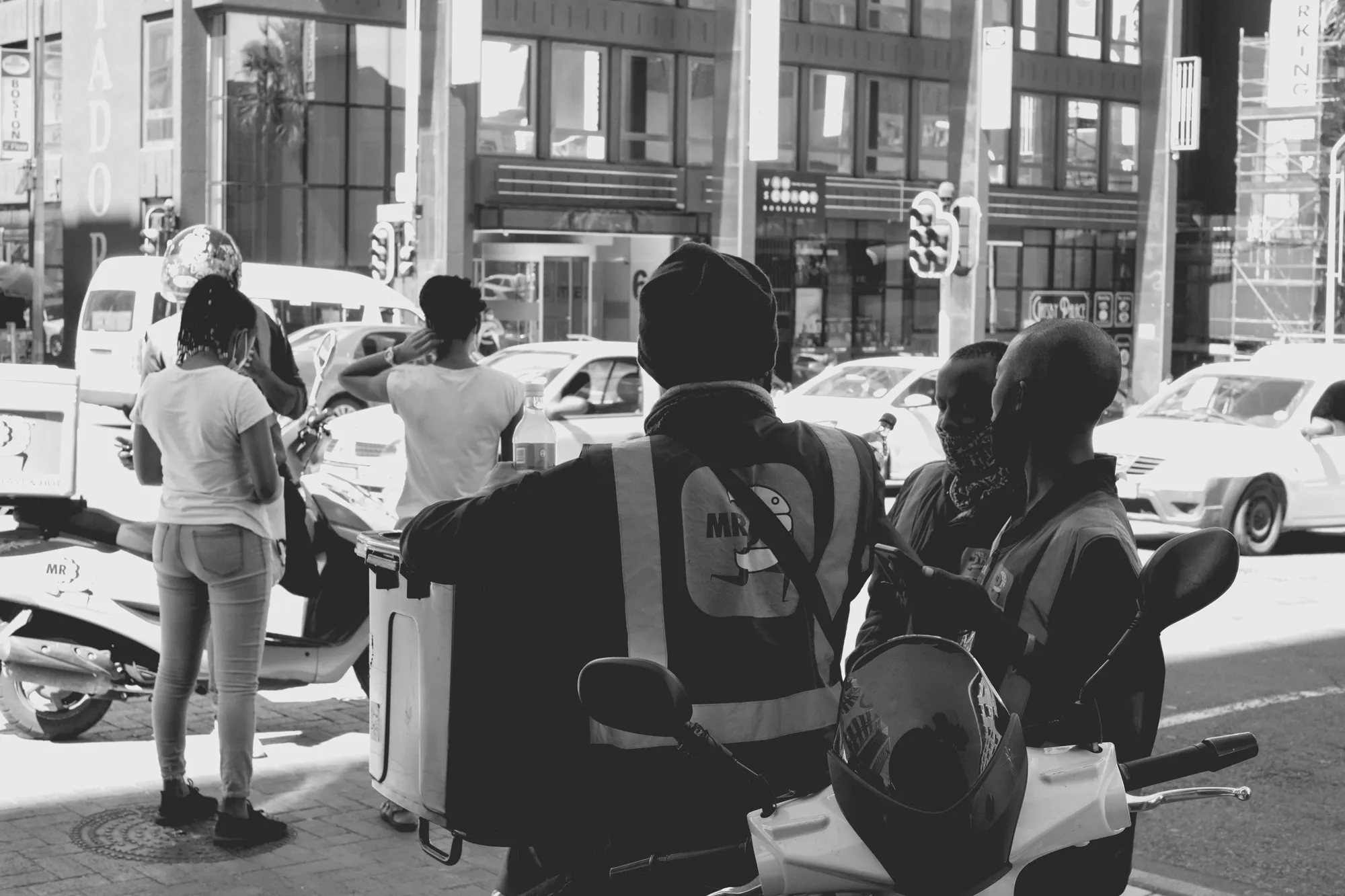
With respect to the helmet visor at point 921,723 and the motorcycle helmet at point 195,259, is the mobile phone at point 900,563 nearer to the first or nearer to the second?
the helmet visor at point 921,723

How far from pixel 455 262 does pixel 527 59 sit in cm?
534

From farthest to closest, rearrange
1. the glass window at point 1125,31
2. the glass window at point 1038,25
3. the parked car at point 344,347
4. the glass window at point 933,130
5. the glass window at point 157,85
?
the glass window at point 1125,31 → the glass window at point 1038,25 → the glass window at point 933,130 → the glass window at point 157,85 → the parked car at point 344,347

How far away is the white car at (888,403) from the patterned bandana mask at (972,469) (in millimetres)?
13904

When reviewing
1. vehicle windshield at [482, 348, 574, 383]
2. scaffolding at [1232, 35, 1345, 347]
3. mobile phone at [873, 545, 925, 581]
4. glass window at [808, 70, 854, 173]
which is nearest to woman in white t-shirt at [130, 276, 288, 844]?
mobile phone at [873, 545, 925, 581]

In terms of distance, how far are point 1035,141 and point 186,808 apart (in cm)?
4283

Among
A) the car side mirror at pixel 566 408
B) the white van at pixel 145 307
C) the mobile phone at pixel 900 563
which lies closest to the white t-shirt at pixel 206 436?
the mobile phone at pixel 900 563

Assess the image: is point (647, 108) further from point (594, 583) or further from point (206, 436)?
point (594, 583)

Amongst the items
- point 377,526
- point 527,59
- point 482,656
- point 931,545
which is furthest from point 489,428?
point 527,59

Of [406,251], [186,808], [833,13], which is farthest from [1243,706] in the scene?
[833,13]

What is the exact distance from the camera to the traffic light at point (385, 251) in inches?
1196

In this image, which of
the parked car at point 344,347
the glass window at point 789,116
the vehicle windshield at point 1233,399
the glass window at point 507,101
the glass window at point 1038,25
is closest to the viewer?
the vehicle windshield at point 1233,399

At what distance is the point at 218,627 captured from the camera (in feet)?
19.1

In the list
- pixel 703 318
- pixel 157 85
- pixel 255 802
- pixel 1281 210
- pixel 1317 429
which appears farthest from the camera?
pixel 1281 210

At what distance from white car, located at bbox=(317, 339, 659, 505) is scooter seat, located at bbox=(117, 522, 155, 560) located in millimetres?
6173
